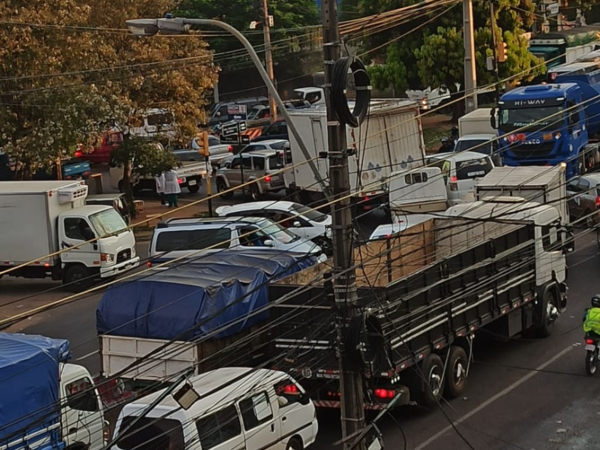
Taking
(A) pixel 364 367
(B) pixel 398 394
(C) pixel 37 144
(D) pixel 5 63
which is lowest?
(B) pixel 398 394

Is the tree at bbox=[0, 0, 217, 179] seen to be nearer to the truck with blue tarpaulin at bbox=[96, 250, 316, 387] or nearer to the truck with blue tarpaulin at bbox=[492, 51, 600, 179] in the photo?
the truck with blue tarpaulin at bbox=[492, 51, 600, 179]

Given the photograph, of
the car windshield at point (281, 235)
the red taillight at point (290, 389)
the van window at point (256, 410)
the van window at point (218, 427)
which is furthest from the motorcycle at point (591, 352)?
the car windshield at point (281, 235)

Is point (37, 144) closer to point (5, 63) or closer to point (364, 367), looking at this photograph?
point (5, 63)

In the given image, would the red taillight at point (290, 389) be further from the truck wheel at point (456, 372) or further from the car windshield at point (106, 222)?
the car windshield at point (106, 222)

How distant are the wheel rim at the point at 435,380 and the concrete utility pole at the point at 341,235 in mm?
3830

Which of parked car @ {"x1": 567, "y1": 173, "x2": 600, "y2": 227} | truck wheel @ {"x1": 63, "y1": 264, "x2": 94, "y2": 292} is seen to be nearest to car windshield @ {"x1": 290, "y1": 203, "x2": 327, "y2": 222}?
truck wheel @ {"x1": 63, "y1": 264, "x2": 94, "y2": 292}

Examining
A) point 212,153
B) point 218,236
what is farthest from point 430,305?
point 212,153

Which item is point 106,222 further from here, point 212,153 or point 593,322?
point 212,153

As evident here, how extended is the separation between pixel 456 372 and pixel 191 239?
353 inches

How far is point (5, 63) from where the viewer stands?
2797 centimetres

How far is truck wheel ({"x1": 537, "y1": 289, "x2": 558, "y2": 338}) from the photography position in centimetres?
1845

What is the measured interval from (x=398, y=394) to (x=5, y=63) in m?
18.3

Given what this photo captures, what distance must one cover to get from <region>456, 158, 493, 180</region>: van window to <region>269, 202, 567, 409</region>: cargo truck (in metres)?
9.28

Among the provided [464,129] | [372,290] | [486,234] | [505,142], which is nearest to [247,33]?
[464,129]
